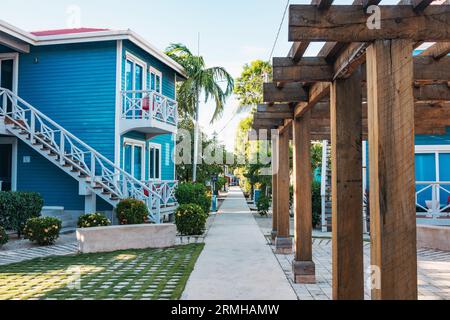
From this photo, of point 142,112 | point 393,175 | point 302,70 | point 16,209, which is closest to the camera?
point 393,175

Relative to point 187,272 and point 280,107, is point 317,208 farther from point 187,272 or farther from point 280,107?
point 187,272

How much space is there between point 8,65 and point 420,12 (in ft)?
→ 50.3

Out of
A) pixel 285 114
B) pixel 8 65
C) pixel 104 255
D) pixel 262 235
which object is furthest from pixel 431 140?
pixel 8 65

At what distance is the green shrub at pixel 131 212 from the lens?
1116 centimetres

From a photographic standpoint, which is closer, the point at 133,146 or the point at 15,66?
the point at 15,66

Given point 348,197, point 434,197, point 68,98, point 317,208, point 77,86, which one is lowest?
point 317,208

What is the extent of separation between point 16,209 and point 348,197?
937 cm

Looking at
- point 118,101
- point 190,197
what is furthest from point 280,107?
point 190,197

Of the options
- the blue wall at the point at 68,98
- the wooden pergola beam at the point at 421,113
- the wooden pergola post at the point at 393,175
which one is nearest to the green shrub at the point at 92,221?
the blue wall at the point at 68,98

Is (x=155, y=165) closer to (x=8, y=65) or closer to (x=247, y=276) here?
(x=8, y=65)

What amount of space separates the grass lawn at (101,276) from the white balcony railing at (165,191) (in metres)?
5.44

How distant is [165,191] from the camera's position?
568 inches

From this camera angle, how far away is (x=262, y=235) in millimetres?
11820

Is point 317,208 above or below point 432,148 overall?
below
